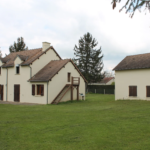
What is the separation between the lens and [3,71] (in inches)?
1121

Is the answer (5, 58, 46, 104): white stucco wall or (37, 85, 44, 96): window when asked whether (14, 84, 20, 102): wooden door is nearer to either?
(5, 58, 46, 104): white stucco wall

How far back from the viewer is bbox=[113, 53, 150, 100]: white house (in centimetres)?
2327

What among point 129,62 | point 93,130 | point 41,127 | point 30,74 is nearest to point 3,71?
point 30,74

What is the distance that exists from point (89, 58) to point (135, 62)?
27.2 meters

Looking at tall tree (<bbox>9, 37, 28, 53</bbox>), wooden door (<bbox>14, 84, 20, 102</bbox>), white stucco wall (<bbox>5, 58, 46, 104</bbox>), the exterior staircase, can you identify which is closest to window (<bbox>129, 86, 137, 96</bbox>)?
the exterior staircase

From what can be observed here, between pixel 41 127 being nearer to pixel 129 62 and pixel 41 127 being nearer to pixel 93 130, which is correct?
pixel 93 130

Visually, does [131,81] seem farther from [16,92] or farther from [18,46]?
[18,46]

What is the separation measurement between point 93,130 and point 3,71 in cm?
2302

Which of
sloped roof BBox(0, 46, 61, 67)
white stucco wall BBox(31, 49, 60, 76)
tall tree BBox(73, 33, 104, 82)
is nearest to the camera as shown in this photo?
white stucco wall BBox(31, 49, 60, 76)

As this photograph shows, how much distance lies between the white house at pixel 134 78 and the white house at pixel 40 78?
556 cm

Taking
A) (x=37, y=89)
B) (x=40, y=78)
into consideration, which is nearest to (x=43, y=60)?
(x=40, y=78)

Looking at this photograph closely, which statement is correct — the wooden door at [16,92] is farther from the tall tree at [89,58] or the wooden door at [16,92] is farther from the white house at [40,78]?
the tall tree at [89,58]

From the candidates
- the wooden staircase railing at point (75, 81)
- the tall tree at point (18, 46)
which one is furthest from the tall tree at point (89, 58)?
the wooden staircase railing at point (75, 81)

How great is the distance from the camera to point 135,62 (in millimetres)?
25359
